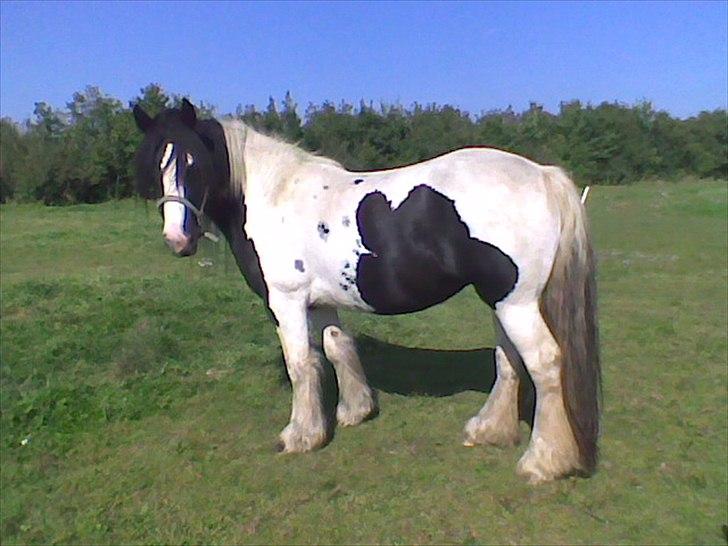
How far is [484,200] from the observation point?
3717mm

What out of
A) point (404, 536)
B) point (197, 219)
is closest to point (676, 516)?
point (404, 536)

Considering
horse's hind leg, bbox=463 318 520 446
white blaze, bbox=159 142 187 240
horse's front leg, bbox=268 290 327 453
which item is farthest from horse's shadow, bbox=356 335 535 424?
white blaze, bbox=159 142 187 240

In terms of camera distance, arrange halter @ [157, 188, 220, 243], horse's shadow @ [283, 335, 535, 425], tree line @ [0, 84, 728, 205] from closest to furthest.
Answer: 1. halter @ [157, 188, 220, 243]
2. horse's shadow @ [283, 335, 535, 425]
3. tree line @ [0, 84, 728, 205]

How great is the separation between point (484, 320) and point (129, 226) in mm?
9821

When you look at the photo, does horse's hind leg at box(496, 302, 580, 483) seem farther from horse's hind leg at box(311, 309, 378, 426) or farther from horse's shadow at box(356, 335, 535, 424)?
horse's hind leg at box(311, 309, 378, 426)

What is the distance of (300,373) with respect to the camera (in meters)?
4.36

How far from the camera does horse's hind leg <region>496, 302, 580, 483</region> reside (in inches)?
147

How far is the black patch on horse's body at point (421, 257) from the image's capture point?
12.3ft

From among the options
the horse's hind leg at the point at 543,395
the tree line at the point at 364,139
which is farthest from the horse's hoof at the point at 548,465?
the tree line at the point at 364,139

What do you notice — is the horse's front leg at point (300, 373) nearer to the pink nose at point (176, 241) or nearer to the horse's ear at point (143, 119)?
the pink nose at point (176, 241)

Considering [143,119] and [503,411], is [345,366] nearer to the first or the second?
[503,411]

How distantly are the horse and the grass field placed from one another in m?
0.29

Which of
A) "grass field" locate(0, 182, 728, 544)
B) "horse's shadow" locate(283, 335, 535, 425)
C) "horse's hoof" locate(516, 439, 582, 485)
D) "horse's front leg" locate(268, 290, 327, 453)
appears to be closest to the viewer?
"grass field" locate(0, 182, 728, 544)

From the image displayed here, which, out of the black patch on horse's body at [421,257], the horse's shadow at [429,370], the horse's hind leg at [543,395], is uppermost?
the black patch on horse's body at [421,257]
